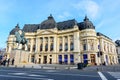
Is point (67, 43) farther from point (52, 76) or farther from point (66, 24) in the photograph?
point (52, 76)

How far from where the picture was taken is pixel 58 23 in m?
72.1

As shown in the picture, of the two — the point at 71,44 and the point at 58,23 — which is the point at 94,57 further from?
the point at 58,23

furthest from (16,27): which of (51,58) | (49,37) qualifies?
(51,58)

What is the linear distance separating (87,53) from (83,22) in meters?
15.5

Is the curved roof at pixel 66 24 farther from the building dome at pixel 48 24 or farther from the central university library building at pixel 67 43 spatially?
the building dome at pixel 48 24

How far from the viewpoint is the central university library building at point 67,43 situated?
56.8 m

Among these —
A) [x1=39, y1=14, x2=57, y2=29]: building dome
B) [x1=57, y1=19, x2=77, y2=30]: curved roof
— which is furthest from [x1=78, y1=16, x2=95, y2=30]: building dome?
[x1=39, y1=14, x2=57, y2=29]: building dome

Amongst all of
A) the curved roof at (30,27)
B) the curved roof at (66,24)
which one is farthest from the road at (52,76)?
the curved roof at (30,27)

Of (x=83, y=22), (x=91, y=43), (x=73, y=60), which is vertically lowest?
(x=73, y=60)

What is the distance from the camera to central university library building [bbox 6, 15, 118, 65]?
186 ft

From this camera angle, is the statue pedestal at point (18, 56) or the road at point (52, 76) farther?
the statue pedestal at point (18, 56)

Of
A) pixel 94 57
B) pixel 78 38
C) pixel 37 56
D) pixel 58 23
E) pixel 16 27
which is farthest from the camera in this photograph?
pixel 16 27

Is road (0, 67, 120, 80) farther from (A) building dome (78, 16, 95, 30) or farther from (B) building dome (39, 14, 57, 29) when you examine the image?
(B) building dome (39, 14, 57, 29)

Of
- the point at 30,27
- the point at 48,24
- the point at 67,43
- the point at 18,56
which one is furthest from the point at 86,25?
the point at 18,56
